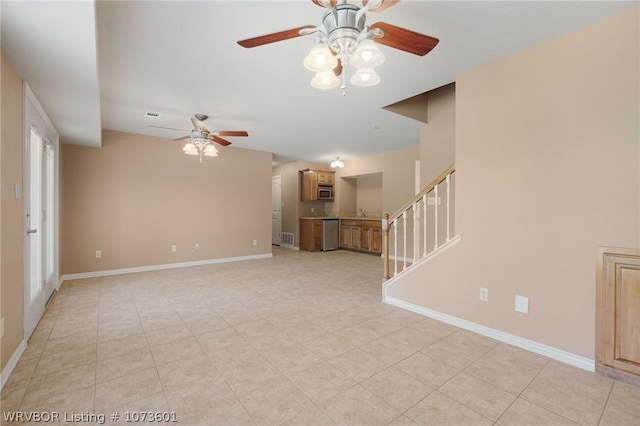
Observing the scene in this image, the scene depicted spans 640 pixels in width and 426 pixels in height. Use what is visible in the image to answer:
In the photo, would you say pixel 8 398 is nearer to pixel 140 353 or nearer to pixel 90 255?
pixel 140 353

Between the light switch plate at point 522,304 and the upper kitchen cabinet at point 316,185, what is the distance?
589 cm

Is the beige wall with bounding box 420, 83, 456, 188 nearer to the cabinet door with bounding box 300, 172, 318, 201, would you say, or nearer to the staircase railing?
the staircase railing

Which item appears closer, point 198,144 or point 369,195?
point 198,144

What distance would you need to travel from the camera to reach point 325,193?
26.9 ft

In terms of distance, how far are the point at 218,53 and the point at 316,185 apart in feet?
18.2

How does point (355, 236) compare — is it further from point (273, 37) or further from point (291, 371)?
point (273, 37)

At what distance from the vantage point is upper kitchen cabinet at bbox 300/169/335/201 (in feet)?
26.0

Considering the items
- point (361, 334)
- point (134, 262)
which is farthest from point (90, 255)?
point (361, 334)

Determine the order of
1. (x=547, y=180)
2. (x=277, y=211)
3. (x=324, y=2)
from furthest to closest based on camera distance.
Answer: (x=277, y=211) < (x=547, y=180) < (x=324, y=2)

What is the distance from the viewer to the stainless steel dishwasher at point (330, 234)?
7805 mm

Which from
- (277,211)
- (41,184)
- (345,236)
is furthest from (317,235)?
Result: (41,184)

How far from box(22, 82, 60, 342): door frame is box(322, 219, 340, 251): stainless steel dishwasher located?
17.4 ft

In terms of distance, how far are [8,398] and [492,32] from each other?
4.05 meters

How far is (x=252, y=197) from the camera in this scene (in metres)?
6.62
